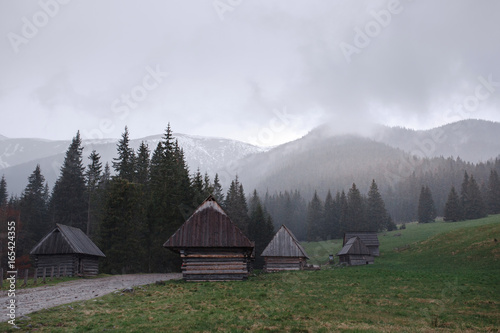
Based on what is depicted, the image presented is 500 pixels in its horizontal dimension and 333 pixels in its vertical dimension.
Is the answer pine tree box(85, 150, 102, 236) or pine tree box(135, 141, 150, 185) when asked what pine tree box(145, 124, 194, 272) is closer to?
pine tree box(135, 141, 150, 185)

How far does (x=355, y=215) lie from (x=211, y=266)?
90.7 m

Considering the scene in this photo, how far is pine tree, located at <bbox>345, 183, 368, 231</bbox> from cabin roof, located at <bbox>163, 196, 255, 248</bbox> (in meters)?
87.3

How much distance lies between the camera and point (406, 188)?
539 feet

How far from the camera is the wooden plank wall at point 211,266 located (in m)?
29.6

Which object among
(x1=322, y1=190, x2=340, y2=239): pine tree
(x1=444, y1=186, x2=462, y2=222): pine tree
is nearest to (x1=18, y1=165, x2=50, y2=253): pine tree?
(x1=322, y1=190, x2=340, y2=239): pine tree

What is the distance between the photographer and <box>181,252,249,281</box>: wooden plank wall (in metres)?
29.6

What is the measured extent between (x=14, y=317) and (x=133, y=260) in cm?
3833

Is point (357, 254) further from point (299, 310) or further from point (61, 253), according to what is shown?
point (299, 310)

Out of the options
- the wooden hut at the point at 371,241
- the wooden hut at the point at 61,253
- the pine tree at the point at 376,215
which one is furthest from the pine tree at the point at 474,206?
the wooden hut at the point at 61,253

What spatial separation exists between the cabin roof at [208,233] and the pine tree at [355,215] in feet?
287

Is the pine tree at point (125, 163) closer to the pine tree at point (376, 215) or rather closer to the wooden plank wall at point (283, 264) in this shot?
the wooden plank wall at point (283, 264)

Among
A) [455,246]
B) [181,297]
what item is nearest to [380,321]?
[181,297]

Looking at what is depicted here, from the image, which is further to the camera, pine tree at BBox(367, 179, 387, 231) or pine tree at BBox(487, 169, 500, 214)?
pine tree at BBox(367, 179, 387, 231)

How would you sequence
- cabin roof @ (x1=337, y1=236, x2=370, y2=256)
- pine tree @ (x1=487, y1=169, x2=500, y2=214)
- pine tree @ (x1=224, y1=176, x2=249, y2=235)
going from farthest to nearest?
pine tree @ (x1=487, y1=169, x2=500, y2=214) < pine tree @ (x1=224, y1=176, x2=249, y2=235) < cabin roof @ (x1=337, y1=236, x2=370, y2=256)
